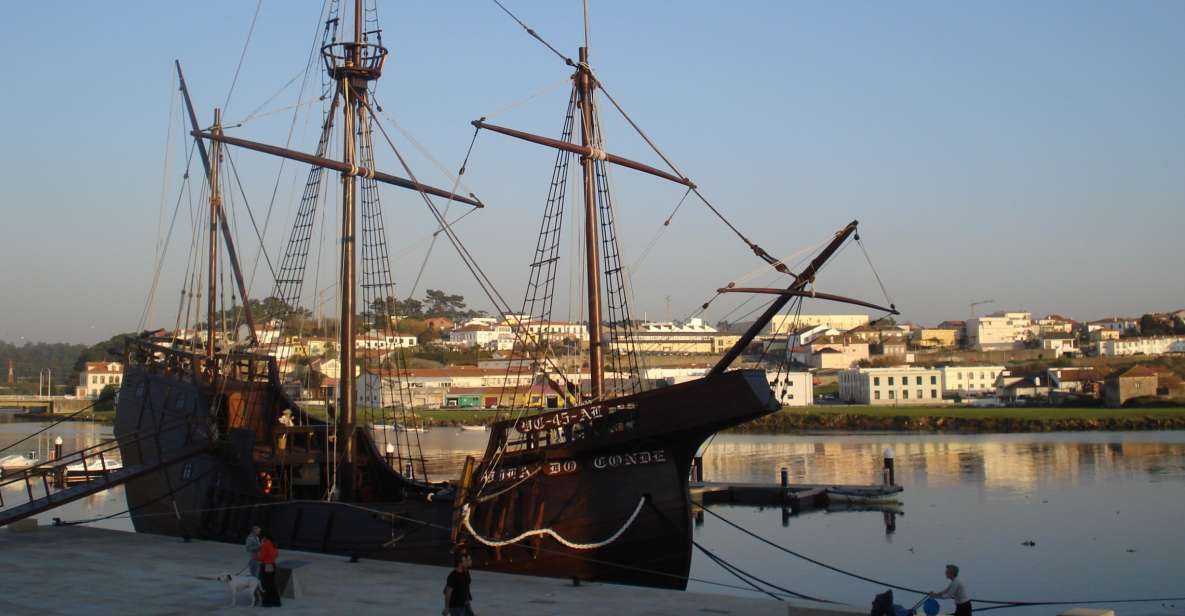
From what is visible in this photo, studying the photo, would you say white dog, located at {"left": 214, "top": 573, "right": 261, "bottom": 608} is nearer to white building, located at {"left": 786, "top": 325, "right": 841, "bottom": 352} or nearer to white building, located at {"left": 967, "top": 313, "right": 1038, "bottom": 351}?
white building, located at {"left": 786, "top": 325, "right": 841, "bottom": 352}

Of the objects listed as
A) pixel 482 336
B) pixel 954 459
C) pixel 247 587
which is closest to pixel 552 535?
pixel 247 587

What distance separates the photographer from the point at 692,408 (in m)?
18.2

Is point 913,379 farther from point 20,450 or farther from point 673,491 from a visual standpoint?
point 673,491

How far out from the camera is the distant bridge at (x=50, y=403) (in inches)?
4759

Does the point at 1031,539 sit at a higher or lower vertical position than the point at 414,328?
lower

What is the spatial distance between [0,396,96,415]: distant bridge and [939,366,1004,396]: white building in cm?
8882

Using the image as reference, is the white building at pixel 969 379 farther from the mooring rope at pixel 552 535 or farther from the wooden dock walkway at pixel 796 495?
the mooring rope at pixel 552 535

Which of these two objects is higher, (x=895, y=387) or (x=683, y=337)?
(x=683, y=337)

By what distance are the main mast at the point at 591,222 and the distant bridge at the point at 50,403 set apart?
11130 cm

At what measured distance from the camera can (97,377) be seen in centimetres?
13600

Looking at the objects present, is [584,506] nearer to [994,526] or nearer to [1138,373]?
[994,526]

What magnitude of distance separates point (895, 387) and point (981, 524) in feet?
239

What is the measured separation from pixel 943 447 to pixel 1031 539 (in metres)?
33.9

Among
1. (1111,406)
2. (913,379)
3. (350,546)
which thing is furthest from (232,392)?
(913,379)
